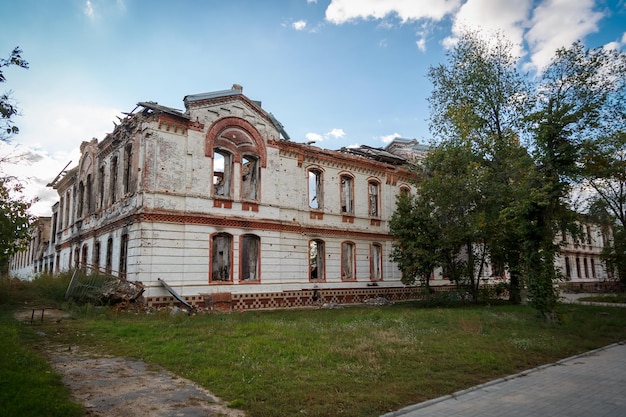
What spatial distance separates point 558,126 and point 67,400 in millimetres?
15029

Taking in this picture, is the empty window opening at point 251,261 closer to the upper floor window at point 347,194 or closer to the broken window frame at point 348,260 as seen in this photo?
the broken window frame at point 348,260

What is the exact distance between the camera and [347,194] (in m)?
24.8

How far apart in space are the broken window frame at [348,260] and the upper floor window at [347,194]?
6.54 ft

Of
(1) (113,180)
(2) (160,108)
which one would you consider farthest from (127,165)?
(2) (160,108)

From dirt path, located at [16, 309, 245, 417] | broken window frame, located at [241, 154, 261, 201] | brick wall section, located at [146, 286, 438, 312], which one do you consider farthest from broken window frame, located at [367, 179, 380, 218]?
dirt path, located at [16, 309, 245, 417]

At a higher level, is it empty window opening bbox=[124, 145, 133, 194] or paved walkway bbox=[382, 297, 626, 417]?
empty window opening bbox=[124, 145, 133, 194]

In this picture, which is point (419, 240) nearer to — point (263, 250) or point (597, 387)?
point (263, 250)

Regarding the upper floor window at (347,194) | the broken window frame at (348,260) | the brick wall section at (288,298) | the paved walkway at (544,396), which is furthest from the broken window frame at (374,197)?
the paved walkway at (544,396)

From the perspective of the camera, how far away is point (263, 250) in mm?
19906

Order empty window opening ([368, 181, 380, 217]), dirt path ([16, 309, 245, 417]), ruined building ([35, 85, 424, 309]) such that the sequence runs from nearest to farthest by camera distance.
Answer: dirt path ([16, 309, 245, 417])
ruined building ([35, 85, 424, 309])
empty window opening ([368, 181, 380, 217])

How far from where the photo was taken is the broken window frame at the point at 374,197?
25648 mm

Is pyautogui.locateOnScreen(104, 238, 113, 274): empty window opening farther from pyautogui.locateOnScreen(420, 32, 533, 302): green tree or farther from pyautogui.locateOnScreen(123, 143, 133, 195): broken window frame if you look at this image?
pyautogui.locateOnScreen(420, 32, 533, 302): green tree

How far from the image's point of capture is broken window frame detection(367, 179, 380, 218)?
2565 cm

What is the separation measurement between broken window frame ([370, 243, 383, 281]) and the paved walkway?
1626 centimetres
